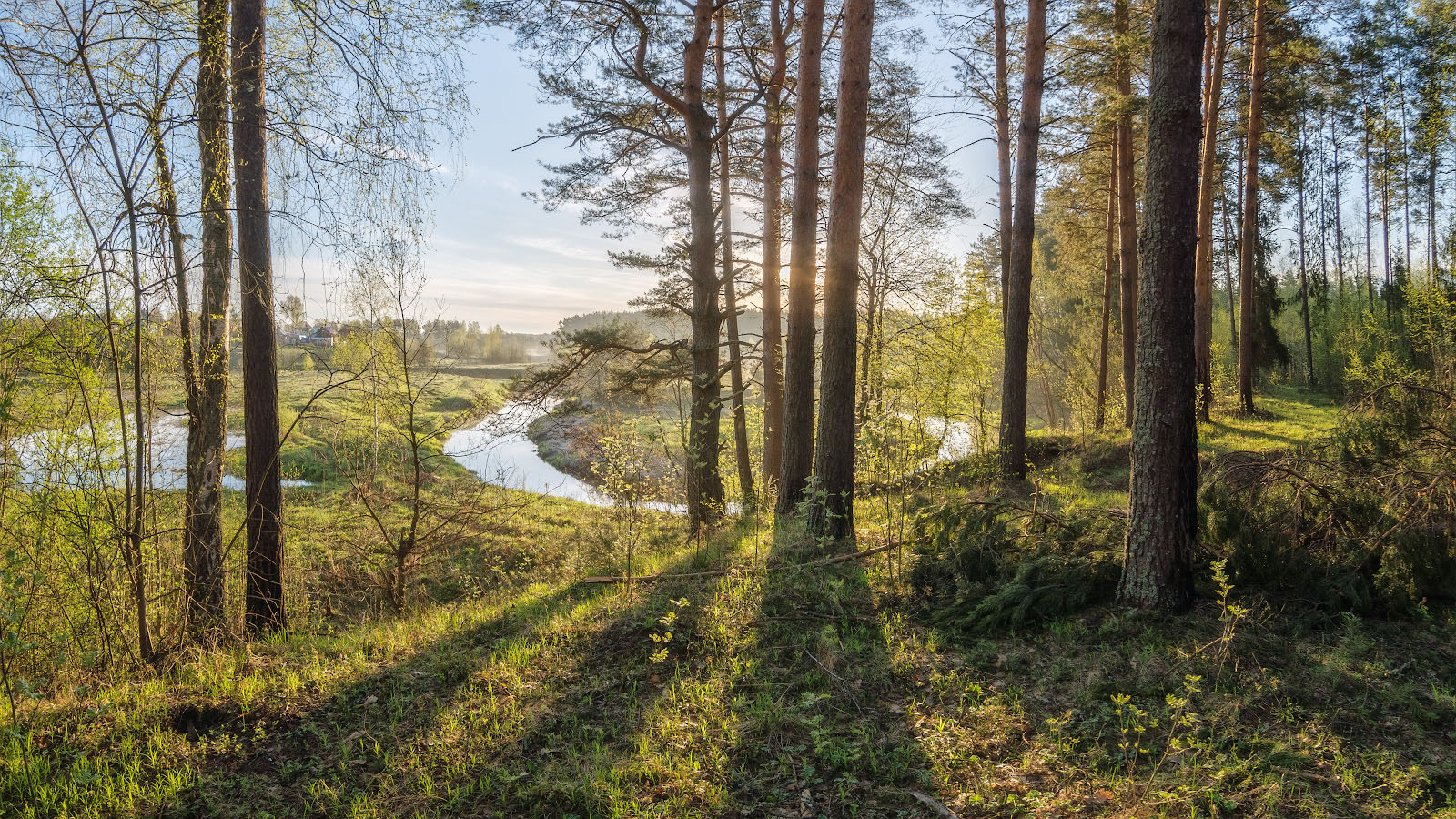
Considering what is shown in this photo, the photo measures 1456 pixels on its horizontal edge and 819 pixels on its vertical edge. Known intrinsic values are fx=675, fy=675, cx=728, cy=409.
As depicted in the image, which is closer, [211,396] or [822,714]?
[822,714]

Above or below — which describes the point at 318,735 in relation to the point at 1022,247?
below

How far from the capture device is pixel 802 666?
405 cm

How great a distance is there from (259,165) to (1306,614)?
867 centimetres

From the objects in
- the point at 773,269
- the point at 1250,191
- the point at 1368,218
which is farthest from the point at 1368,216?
the point at 773,269

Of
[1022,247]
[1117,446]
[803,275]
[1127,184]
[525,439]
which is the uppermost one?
[1127,184]

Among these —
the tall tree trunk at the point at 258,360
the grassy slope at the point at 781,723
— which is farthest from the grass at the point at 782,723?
the tall tree trunk at the point at 258,360

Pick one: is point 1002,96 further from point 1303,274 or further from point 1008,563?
point 1303,274

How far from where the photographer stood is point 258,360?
608cm

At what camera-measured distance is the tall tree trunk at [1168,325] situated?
4.07 metres

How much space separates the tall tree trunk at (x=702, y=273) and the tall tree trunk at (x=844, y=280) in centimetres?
284

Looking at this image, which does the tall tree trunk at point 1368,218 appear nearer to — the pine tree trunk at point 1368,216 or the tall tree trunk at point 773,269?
the pine tree trunk at point 1368,216

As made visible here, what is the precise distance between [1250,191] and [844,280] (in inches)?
483

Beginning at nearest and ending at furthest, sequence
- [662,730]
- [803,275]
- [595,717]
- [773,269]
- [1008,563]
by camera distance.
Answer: [662,730]
[595,717]
[1008,563]
[803,275]
[773,269]

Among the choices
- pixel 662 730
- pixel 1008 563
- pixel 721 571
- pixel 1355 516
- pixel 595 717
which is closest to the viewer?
pixel 662 730
